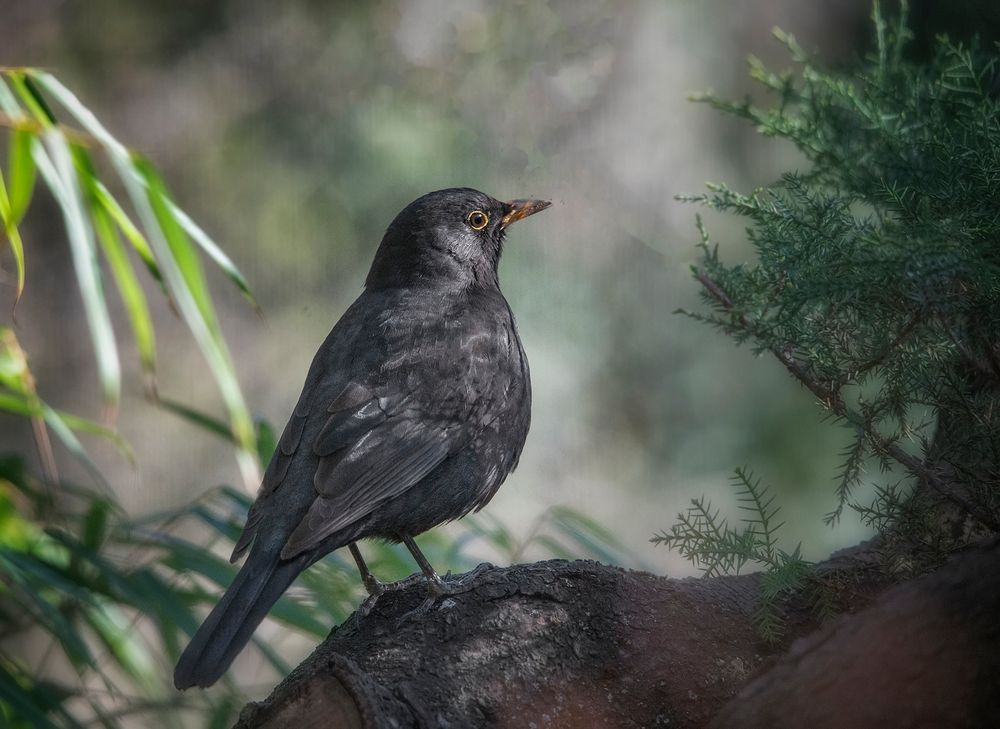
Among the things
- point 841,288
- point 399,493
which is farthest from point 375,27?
point 841,288

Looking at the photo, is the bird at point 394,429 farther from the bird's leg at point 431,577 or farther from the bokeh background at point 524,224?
the bokeh background at point 524,224

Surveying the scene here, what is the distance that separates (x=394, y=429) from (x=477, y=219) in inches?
34.1

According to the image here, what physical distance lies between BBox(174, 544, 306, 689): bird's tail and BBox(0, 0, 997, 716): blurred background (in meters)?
2.98

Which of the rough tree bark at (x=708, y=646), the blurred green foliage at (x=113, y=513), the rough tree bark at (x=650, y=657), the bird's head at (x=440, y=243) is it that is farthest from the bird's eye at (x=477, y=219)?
the rough tree bark at (x=650, y=657)

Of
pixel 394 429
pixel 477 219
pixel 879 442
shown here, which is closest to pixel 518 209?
pixel 477 219

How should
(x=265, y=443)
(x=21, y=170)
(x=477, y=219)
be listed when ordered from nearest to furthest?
(x=21, y=170)
(x=477, y=219)
(x=265, y=443)

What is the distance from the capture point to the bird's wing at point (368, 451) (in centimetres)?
234

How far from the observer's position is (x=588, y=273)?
5301mm

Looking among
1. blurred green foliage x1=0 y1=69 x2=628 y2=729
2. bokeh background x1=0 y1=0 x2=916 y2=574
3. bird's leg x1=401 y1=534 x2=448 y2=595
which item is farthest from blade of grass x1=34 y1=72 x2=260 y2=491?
bokeh background x1=0 y1=0 x2=916 y2=574

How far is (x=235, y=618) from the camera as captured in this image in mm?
2104

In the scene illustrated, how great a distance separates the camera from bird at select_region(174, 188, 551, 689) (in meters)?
2.25

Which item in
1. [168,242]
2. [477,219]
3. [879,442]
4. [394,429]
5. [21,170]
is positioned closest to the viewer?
[879,442]

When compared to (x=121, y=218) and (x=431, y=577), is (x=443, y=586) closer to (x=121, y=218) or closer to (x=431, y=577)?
(x=431, y=577)

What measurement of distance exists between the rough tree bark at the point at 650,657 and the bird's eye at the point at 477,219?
1.16 metres
